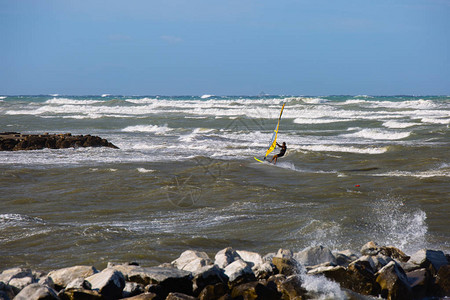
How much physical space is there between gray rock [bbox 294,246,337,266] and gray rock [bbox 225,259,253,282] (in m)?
0.98

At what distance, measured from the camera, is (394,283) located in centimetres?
659

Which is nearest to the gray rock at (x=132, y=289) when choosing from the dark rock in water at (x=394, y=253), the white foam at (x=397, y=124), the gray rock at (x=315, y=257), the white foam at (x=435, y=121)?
the gray rock at (x=315, y=257)

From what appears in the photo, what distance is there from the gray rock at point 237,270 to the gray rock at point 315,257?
98 cm

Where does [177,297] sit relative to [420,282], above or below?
above

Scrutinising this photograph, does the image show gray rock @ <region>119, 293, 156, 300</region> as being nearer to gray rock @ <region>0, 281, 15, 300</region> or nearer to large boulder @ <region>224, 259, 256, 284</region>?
large boulder @ <region>224, 259, 256, 284</region>

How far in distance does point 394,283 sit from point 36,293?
412 cm

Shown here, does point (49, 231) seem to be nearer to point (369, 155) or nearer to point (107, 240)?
point (107, 240)

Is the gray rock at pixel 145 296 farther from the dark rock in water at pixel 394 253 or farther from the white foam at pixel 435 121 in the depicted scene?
the white foam at pixel 435 121

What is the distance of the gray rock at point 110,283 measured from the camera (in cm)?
612

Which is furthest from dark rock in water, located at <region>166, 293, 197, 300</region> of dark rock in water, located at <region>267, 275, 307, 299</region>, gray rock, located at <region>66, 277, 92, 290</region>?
dark rock in water, located at <region>267, 275, 307, 299</region>

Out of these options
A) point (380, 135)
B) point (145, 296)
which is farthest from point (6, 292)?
point (380, 135)

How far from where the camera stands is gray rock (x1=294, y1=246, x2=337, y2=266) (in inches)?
291

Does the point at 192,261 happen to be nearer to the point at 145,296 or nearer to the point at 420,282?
the point at 145,296

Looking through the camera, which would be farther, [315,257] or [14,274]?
[315,257]
